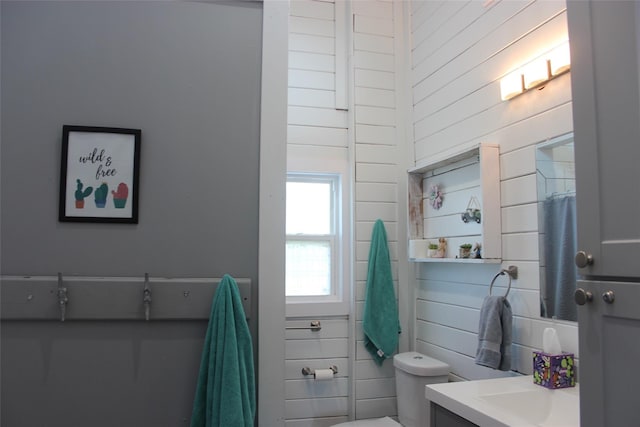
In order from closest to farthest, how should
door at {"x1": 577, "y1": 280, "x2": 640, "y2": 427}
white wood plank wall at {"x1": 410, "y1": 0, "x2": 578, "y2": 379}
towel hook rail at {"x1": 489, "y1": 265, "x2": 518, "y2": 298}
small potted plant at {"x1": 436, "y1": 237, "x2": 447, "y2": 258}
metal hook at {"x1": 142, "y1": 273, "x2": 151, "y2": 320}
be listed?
door at {"x1": 577, "y1": 280, "x2": 640, "y2": 427} → metal hook at {"x1": 142, "y1": 273, "x2": 151, "y2": 320} → white wood plank wall at {"x1": 410, "y1": 0, "x2": 578, "y2": 379} → towel hook rail at {"x1": 489, "y1": 265, "x2": 518, "y2": 298} → small potted plant at {"x1": 436, "y1": 237, "x2": 447, "y2": 258}

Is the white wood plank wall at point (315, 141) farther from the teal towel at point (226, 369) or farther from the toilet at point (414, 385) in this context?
the teal towel at point (226, 369)

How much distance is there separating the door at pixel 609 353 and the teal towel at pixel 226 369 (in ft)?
3.38

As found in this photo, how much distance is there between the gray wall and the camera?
5.42ft

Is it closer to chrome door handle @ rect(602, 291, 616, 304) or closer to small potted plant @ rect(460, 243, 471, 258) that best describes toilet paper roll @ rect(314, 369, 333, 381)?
small potted plant @ rect(460, 243, 471, 258)

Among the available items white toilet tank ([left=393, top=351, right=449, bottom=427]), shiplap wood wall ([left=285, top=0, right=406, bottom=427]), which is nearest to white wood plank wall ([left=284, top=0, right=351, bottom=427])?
shiplap wood wall ([left=285, top=0, right=406, bottom=427])

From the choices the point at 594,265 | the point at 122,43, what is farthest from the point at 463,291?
the point at 122,43

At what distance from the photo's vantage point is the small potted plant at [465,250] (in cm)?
238

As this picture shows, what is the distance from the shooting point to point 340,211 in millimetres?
3201

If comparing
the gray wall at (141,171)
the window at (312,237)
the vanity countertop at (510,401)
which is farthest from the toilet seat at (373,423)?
the gray wall at (141,171)

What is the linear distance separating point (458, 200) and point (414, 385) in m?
1.06

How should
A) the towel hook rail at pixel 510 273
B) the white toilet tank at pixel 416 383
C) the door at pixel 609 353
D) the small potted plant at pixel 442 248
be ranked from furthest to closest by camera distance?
1. the small potted plant at pixel 442 248
2. the white toilet tank at pixel 416 383
3. the towel hook rail at pixel 510 273
4. the door at pixel 609 353

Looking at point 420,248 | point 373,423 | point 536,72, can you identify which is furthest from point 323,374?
point 536,72

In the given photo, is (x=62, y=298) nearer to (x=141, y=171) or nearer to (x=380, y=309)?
(x=141, y=171)

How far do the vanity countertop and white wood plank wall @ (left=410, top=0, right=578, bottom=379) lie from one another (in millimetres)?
221
